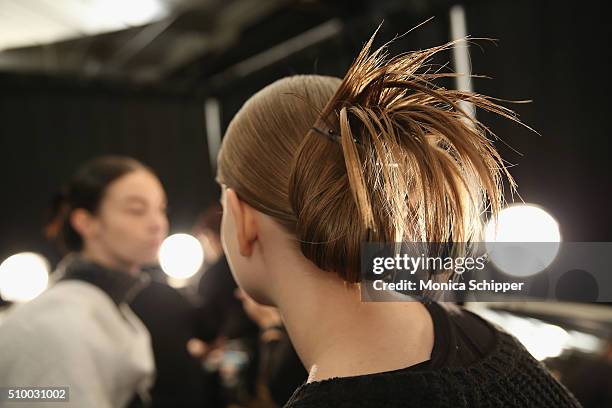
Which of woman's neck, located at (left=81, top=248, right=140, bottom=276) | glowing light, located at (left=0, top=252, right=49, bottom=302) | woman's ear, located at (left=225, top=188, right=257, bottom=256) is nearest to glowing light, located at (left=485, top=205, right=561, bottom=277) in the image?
woman's ear, located at (left=225, top=188, right=257, bottom=256)

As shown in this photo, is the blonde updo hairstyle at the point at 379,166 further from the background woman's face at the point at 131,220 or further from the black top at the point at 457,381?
the background woman's face at the point at 131,220

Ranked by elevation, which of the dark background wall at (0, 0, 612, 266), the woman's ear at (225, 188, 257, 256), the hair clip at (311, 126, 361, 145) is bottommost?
the woman's ear at (225, 188, 257, 256)

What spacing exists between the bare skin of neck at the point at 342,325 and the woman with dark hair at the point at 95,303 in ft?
2.48

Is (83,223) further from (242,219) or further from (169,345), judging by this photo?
(242,219)

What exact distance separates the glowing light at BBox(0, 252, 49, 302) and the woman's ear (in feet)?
11.5

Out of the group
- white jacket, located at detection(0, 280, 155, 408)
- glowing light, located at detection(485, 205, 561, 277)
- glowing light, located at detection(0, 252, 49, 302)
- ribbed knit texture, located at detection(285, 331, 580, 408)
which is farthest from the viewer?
glowing light, located at detection(0, 252, 49, 302)

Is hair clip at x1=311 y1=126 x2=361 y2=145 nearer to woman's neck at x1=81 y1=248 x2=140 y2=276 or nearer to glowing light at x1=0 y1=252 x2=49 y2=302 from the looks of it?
woman's neck at x1=81 y1=248 x2=140 y2=276

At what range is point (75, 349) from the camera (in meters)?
1.37

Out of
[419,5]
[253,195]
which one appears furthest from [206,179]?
[253,195]

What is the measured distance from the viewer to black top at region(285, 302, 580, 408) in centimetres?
67

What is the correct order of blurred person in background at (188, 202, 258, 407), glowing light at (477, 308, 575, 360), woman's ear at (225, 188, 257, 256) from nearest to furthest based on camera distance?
woman's ear at (225, 188, 257, 256)
glowing light at (477, 308, 575, 360)
blurred person in background at (188, 202, 258, 407)

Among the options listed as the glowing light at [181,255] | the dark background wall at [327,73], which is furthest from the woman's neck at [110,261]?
the glowing light at [181,255]

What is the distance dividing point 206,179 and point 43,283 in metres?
2.47

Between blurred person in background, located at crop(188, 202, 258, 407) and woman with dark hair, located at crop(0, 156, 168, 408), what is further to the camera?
blurred person in background, located at crop(188, 202, 258, 407)
